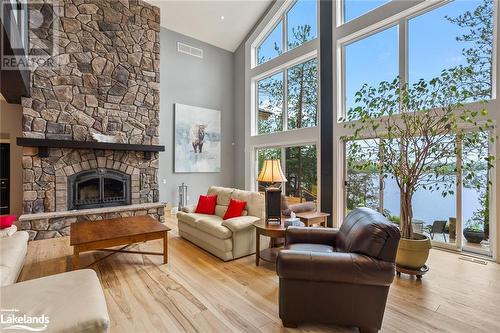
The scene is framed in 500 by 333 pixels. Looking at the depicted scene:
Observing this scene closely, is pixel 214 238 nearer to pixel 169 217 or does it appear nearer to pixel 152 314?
pixel 152 314

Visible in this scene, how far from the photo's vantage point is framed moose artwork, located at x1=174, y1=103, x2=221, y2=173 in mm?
6855

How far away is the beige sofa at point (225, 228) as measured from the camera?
11.1 feet

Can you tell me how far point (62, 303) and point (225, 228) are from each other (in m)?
2.07

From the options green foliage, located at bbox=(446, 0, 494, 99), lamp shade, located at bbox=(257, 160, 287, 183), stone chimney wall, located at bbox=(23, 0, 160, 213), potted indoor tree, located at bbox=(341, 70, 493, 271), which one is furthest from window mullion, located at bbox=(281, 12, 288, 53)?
lamp shade, located at bbox=(257, 160, 287, 183)

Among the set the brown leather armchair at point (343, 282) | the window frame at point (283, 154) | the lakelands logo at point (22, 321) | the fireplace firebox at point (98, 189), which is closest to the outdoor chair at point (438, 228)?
the window frame at point (283, 154)

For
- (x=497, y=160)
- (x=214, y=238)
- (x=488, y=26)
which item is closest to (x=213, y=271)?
(x=214, y=238)

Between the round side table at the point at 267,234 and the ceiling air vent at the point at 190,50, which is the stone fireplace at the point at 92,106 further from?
the round side table at the point at 267,234

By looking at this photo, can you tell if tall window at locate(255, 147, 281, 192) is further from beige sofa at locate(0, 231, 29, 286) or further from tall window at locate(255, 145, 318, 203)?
beige sofa at locate(0, 231, 29, 286)

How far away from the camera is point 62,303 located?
4.97ft

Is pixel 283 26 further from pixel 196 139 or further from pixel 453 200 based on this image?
pixel 453 200

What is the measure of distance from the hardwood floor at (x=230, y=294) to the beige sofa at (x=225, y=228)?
15cm

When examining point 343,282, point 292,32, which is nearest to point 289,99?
point 292,32

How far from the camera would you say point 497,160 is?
11.1 feet

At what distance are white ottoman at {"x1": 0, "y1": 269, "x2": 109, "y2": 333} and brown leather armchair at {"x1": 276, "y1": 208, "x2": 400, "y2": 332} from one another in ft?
4.12
